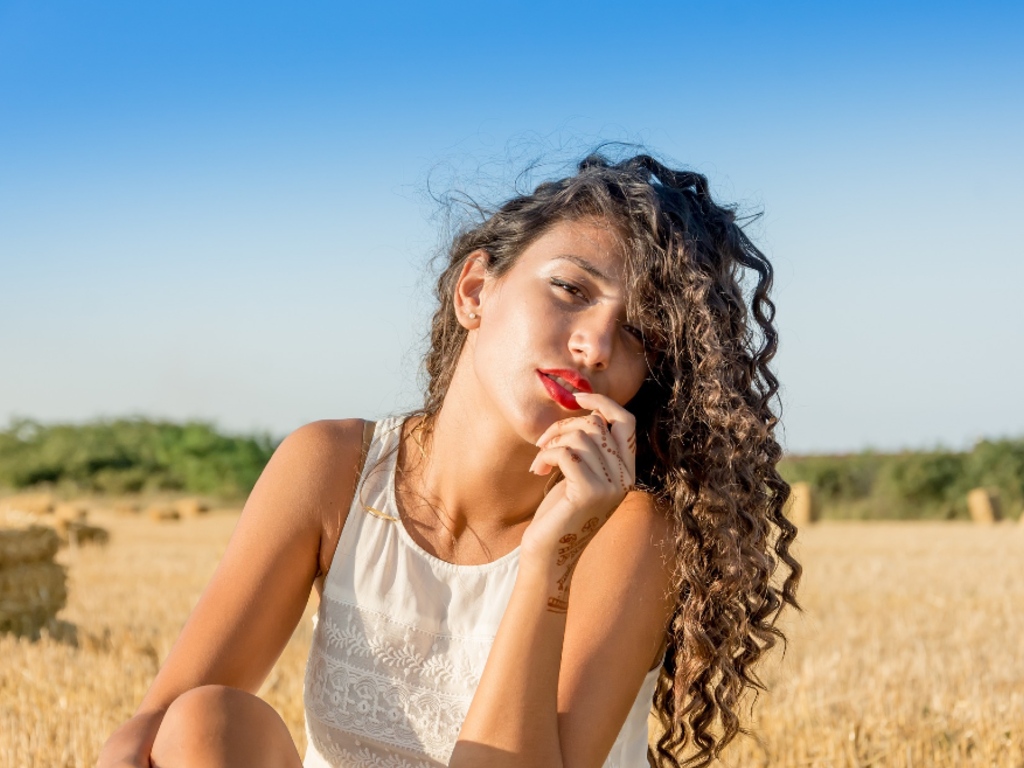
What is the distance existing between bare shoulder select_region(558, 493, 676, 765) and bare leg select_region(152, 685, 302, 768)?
23.3 inches

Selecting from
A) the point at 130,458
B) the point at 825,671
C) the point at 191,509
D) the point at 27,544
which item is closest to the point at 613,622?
the point at 825,671

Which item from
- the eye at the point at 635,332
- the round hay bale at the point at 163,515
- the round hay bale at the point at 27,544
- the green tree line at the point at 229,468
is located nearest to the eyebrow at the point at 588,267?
the eye at the point at 635,332

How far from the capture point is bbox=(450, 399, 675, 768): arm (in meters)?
2.15

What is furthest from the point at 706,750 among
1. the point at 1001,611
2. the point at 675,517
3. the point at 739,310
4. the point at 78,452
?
the point at 78,452

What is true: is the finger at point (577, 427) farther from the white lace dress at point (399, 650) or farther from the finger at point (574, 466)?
the white lace dress at point (399, 650)

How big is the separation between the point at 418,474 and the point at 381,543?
22 cm

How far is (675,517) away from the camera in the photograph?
2574mm

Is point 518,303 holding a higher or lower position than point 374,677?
higher

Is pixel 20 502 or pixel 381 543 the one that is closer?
pixel 381 543

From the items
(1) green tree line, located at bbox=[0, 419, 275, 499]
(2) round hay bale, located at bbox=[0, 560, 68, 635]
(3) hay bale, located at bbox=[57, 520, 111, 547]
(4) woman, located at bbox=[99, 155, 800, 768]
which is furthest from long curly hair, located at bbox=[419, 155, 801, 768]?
(1) green tree line, located at bbox=[0, 419, 275, 499]

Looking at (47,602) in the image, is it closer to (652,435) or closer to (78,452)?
(652,435)

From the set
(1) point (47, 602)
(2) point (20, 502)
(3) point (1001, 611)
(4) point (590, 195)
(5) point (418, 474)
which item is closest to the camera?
(4) point (590, 195)

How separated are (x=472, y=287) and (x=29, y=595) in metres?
5.29

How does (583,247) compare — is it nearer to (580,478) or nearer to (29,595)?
(580,478)
